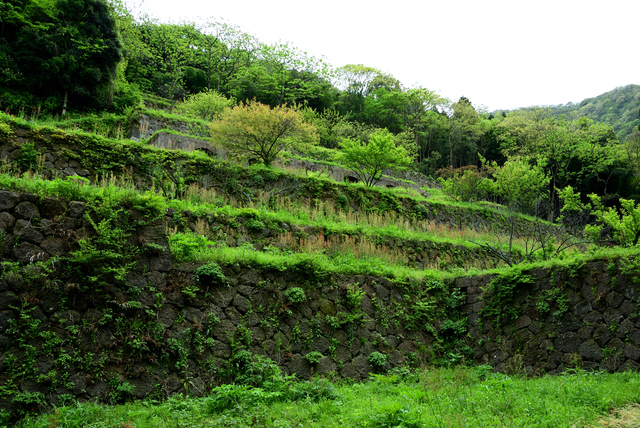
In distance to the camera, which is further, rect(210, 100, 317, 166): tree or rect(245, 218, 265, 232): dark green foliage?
rect(210, 100, 317, 166): tree

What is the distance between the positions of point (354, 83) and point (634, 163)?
29513mm

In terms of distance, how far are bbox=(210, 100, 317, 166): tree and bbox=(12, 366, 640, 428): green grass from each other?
10.7 meters

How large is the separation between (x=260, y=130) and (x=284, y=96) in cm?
2352

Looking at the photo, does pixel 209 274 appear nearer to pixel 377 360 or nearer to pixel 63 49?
pixel 377 360

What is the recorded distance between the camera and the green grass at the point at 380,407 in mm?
4420

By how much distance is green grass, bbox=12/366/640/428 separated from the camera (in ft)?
14.5

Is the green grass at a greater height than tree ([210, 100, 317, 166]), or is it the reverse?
tree ([210, 100, 317, 166])

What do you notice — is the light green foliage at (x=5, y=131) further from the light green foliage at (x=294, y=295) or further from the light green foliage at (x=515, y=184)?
the light green foliage at (x=515, y=184)

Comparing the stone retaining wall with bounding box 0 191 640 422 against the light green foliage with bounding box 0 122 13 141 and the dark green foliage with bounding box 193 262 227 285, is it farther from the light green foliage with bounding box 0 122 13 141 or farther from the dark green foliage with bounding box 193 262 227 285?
the light green foliage with bounding box 0 122 13 141

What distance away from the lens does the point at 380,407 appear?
4.70 meters

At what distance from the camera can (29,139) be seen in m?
10.7

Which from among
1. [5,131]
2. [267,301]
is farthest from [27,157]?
[267,301]

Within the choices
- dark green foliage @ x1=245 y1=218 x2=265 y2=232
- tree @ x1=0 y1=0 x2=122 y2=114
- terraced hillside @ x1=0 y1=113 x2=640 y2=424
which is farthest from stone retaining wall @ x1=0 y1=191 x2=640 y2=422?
tree @ x1=0 y1=0 x2=122 y2=114

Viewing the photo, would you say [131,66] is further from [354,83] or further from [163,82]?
[354,83]
